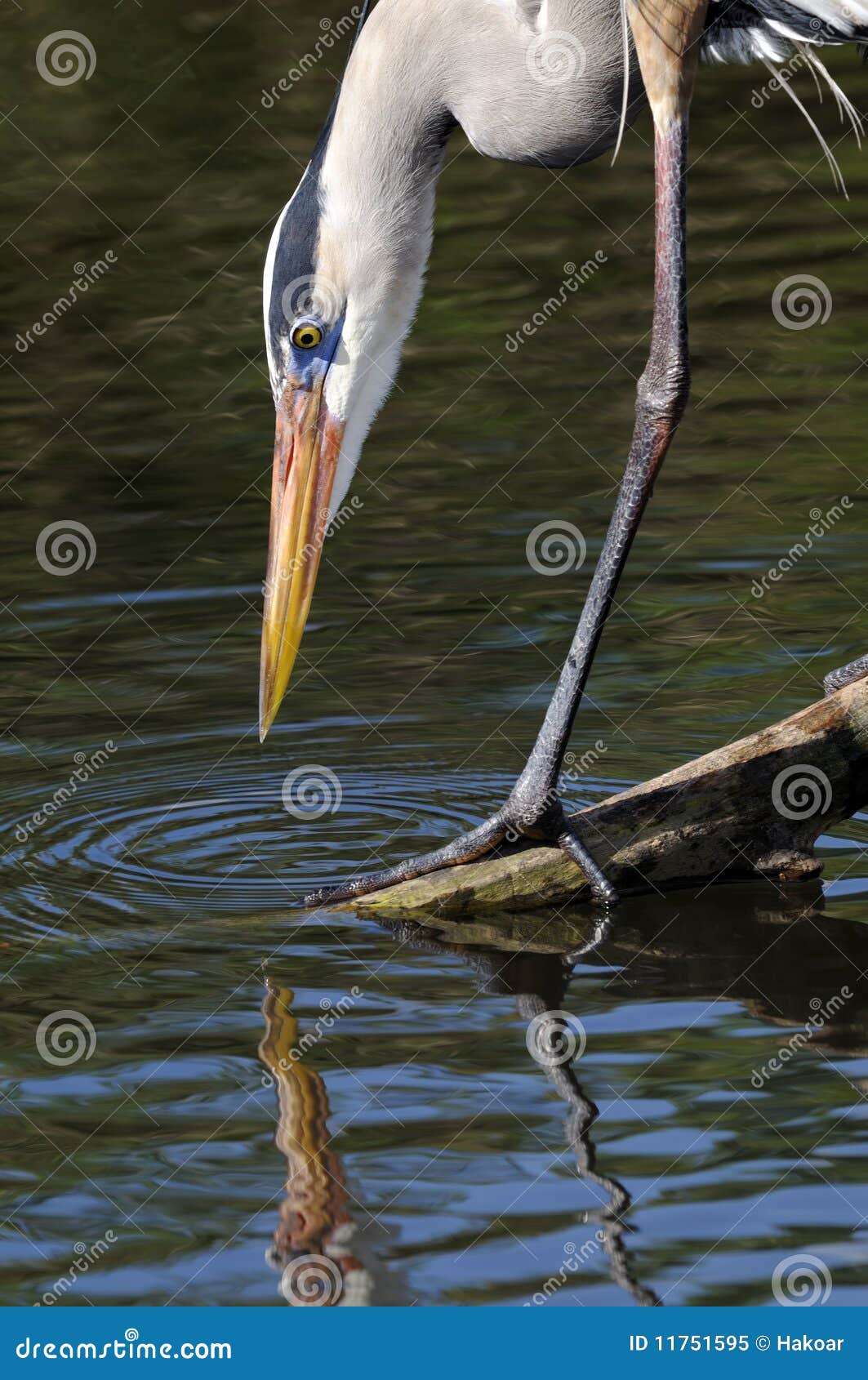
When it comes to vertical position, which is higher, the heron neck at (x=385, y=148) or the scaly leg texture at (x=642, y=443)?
the heron neck at (x=385, y=148)

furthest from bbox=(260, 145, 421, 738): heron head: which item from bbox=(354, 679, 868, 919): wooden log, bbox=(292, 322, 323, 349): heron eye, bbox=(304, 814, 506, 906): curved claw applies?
bbox=(354, 679, 868, 919): wooden log

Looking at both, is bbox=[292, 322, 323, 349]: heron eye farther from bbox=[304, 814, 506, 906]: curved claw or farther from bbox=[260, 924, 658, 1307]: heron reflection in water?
bbox=[260, 924, 658, 1307]: heron reflection in water

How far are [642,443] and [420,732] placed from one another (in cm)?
145

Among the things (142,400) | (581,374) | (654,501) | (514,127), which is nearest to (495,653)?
(654,501)

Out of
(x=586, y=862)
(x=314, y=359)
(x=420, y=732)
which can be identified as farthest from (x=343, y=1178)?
(x=420, y=732)

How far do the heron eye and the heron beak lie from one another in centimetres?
13

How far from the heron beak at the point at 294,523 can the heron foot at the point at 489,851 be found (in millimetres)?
576

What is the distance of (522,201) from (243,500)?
13.5 feet

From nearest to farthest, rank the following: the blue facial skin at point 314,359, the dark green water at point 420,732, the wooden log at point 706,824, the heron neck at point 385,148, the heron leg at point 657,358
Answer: the dark green water at point 420,732 < the wooden log at point 706,824 < the heron leg at point 657,358 < the heron neck at point 385,148 < the blue facial skin at point 314,359

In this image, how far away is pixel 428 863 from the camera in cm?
546

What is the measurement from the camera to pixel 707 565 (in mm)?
7938

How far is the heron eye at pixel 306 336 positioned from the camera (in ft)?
18.7

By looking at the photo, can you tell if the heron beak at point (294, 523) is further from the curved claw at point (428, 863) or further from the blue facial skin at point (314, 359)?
the curved claw at point (428, 863)

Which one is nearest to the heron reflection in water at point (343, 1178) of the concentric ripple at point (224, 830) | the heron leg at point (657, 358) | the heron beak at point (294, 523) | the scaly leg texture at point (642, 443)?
the scaly leg texture at point (642, 443)
